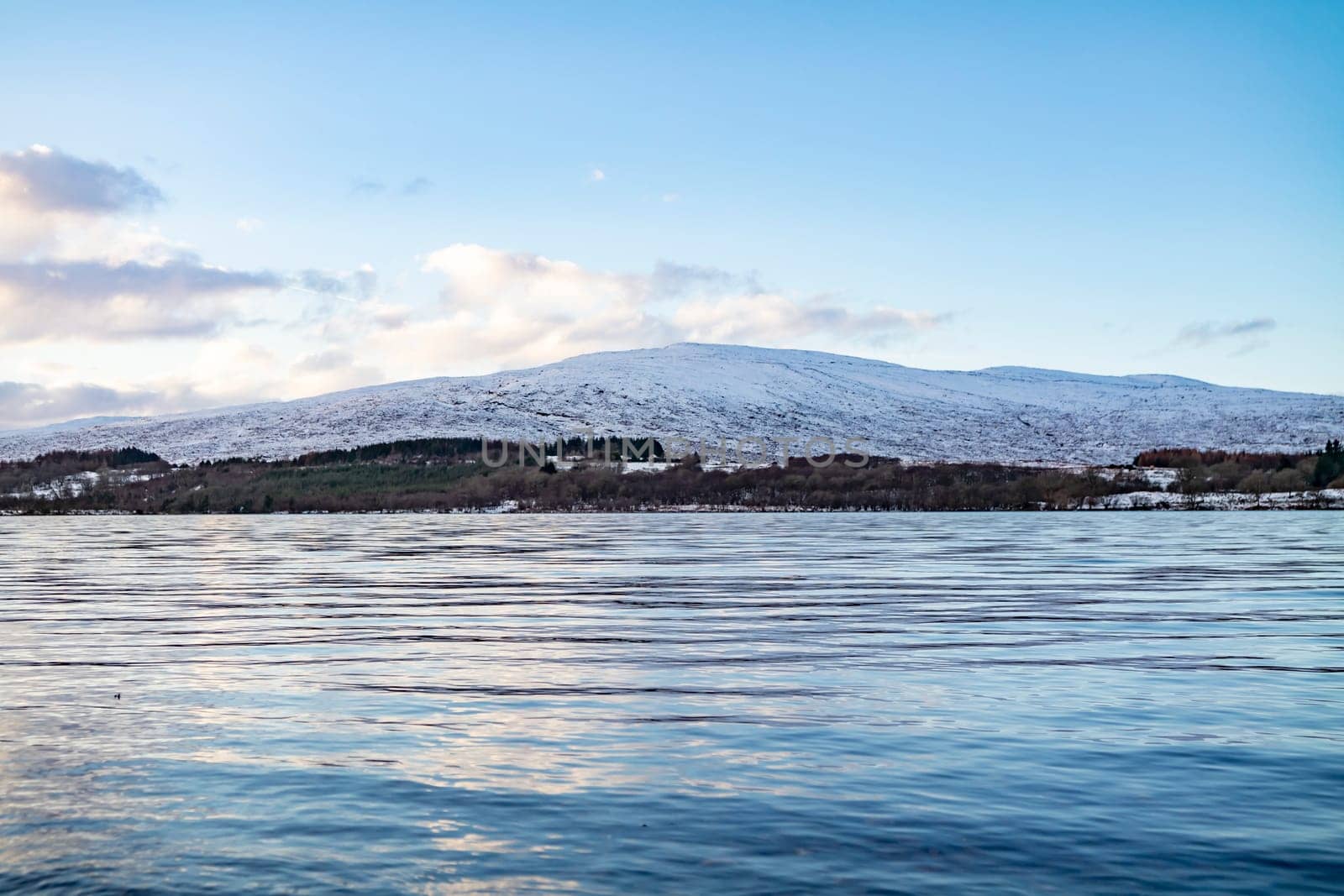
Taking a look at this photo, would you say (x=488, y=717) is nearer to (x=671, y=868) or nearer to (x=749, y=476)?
(x=671, y=868)

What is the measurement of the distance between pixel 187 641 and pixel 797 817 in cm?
1712

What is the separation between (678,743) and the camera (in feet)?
53.2

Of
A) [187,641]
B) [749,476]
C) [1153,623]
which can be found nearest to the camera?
[187,641]

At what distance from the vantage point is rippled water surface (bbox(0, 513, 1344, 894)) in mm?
11531

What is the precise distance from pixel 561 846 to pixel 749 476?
577ft

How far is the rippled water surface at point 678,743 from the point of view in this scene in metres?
11.5

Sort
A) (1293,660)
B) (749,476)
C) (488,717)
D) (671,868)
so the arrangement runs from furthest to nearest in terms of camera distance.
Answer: (749,476) → (1293,660) → (488,717) → (671,868)

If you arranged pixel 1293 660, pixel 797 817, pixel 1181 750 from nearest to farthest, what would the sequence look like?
pixel 797 817, pixel 1181 750, pixel 1293 660

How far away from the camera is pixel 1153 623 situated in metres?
29.2

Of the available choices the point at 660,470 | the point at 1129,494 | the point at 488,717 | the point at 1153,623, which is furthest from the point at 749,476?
the point at 488,717

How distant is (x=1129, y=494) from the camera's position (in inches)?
6334

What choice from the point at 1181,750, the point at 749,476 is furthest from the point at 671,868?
the point at 749,476

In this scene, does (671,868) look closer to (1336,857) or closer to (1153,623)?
(1336,857)

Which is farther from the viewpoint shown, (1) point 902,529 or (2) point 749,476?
(2) point 749,476
